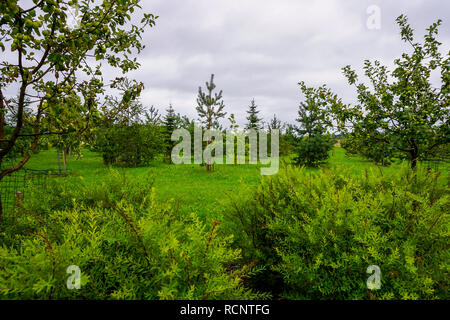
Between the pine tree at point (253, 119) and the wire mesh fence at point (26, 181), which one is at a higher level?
the pine tree at point (253, 119)

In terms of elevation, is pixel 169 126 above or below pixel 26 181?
above

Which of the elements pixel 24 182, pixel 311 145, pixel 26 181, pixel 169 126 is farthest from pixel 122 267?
pixel 169 126

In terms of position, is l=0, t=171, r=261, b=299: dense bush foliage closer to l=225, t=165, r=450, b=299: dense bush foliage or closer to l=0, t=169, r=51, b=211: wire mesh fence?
l=225, t=165, r=450, b=299: dense bush foliage

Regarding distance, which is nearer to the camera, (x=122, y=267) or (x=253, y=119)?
(x=122, y=267)

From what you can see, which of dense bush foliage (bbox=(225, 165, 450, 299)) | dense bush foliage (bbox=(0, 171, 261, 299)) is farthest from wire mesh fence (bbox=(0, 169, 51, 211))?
dense bush foliage (bbox=(225, 165, 450, 299))

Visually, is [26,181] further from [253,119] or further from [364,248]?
[253,119]

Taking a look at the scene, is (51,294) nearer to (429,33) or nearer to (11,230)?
(11,230)

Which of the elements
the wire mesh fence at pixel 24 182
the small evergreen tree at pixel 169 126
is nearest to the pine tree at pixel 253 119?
the small evergreen tree at pixel 169 126

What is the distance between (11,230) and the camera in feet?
8.29

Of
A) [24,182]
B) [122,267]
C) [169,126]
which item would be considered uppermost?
[169,126]

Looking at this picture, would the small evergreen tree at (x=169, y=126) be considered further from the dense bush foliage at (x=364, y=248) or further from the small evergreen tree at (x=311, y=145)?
the dense bush foliage at (x=364, y=248)

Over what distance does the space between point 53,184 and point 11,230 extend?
1.24m

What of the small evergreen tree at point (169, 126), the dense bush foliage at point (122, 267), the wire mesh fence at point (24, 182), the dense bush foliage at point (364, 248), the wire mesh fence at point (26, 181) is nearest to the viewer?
the dense bush foliage at point (122, 267)
